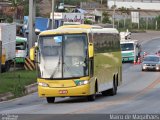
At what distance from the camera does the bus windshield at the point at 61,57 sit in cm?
2686

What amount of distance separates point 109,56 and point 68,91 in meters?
5.74

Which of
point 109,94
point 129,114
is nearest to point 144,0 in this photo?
point 109,94

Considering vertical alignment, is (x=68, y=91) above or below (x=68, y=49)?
below

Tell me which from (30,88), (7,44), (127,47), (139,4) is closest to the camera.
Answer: (30,88)

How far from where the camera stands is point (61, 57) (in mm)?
26922

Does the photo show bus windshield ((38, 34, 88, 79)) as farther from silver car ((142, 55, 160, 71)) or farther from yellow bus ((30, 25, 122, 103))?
silver car ((142, 55, 160, 71))

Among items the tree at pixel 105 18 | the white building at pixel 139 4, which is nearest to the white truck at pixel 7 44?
the tree at pixel 105 18

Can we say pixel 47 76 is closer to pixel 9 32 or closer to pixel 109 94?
pixel 109 94

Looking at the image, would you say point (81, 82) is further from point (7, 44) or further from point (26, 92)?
point (7, 44)

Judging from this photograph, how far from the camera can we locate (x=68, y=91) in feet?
87.3

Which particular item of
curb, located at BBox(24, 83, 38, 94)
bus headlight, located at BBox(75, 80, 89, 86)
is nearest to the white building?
curb, located at BBox(24, 83, 38, 94)

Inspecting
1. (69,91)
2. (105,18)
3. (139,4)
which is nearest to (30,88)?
(69,91)

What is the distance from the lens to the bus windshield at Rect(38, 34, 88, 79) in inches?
1057

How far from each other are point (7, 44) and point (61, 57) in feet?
83.2
